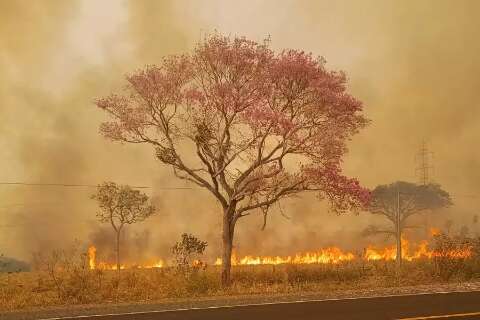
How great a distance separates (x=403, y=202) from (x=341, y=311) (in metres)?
53.6

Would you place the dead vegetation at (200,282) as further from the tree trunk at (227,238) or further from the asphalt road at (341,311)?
the asphalt road at (341,311)

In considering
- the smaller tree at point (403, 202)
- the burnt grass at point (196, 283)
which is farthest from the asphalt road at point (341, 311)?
the smaller tree at point (403, 202)

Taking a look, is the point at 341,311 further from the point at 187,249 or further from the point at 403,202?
the point at 403,202

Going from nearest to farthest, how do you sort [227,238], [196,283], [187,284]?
[187,284] < [196,283] < [227,238]

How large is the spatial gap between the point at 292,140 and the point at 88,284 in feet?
37.8

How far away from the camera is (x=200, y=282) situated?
82.8ft

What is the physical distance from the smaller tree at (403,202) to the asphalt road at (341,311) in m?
47.0

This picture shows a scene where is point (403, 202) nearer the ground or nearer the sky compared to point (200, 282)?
nearer the sky

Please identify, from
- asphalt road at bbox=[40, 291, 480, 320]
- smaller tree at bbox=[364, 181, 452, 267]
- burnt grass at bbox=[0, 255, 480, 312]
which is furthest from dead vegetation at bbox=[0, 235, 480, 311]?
smaller tree at bbox=[364, 181, 452, 267]

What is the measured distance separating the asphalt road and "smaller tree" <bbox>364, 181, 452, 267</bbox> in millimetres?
46980

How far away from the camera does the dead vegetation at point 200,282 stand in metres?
22.5

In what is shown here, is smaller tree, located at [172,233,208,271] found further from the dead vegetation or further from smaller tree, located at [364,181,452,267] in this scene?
smaller tree, located at [364,181,452,267]

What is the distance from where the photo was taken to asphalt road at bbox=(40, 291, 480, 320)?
15.2 meters

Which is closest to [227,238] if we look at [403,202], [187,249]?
[187,249]
